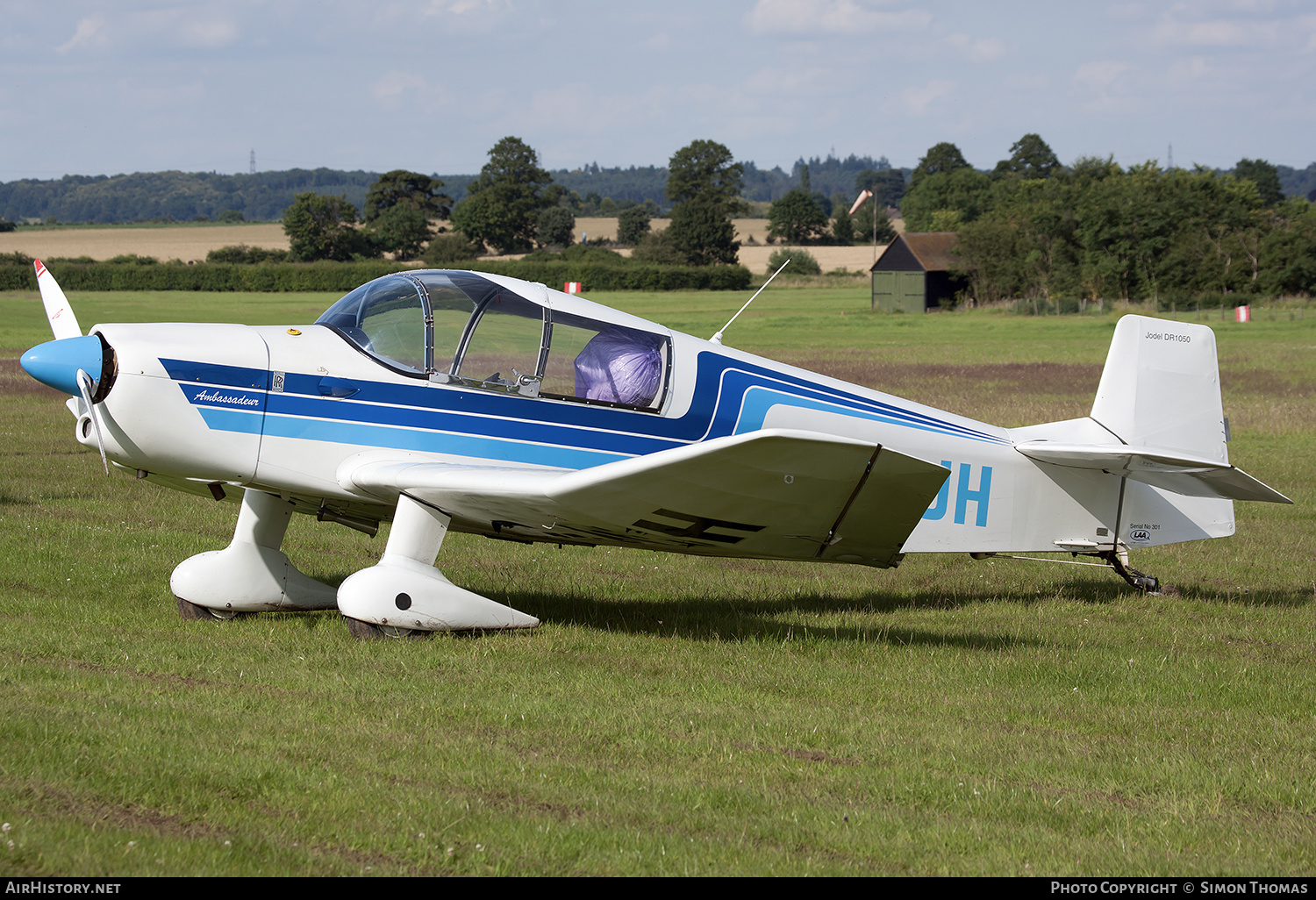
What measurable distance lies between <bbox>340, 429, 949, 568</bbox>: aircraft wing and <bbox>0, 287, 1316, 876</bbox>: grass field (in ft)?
2.52

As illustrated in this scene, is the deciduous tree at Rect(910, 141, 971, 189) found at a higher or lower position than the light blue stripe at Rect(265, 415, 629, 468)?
higher

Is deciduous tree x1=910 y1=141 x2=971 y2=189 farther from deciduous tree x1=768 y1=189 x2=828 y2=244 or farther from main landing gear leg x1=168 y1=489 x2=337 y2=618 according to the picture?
main landing gear leg x1=168 y1=489 x2=337 y2=618

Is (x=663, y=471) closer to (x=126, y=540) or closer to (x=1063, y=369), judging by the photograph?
(x=126, y=540)

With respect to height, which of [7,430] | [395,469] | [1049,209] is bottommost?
[7,430]

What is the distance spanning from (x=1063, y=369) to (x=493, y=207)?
8659cm

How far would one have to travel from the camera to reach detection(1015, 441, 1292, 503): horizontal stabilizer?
7703 millimetres

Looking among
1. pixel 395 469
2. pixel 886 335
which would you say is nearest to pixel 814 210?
pixel 886 335

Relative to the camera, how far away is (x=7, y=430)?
17844mm

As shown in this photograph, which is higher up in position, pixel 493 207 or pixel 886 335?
pixel 493 207

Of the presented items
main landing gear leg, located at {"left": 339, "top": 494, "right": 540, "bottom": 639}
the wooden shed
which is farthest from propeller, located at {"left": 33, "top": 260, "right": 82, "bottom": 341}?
the wooden shed

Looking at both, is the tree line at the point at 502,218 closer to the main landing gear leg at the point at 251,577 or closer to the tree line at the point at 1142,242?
the tree line at the point at 1142,242

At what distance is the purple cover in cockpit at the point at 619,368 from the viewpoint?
7688mm

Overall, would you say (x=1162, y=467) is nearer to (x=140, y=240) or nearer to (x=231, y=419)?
(x=231, y=419)

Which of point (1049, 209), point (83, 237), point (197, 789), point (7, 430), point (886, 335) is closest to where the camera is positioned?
point (197, 789)
